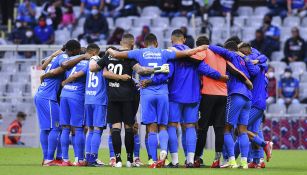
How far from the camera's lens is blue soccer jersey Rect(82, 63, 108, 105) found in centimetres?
2173

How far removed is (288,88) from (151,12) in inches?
243

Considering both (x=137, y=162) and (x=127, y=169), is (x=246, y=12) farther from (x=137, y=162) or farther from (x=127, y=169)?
(x=127, y=169)

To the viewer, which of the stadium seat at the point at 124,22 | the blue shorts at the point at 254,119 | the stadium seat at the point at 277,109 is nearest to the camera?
the blue shorts at the point at 254,119

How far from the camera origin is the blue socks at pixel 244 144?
21.6m

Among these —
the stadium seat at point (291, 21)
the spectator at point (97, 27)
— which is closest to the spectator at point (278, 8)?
the stadium seat at point (291, 21)

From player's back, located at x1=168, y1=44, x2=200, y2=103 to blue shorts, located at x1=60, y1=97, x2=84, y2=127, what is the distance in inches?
73.7

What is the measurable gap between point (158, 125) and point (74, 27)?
16523mm

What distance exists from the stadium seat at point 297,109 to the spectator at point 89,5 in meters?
7.75

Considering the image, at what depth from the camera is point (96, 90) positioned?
2177 cm

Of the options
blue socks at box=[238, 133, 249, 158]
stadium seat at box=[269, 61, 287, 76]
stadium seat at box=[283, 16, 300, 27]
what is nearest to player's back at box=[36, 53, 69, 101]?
blue socks at box=[238, 133, 249, 158]

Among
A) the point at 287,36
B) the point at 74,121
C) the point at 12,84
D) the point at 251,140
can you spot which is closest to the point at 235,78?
the point at 251,140

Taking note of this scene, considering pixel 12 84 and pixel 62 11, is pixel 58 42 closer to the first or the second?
pixel 62 11

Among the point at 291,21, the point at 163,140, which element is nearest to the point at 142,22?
the point at 291,21

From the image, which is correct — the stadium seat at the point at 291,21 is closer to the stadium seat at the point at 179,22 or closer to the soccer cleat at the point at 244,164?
the stadium seat at the point at 179,22
